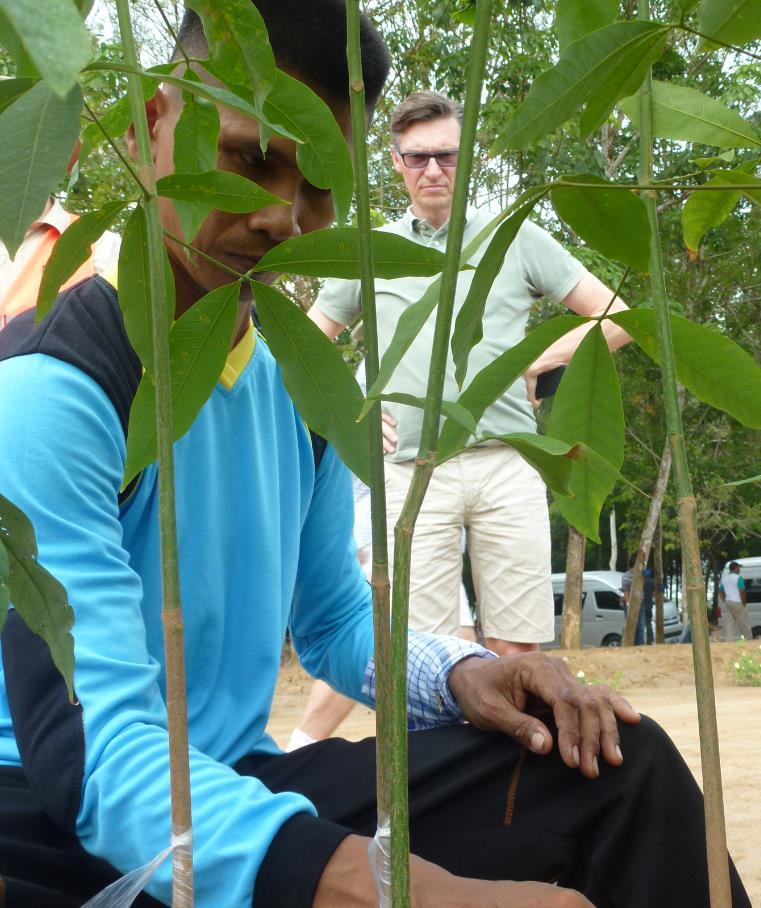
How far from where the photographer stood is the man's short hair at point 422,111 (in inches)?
138

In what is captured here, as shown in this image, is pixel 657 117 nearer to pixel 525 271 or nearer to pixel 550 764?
→ pixel 550 764

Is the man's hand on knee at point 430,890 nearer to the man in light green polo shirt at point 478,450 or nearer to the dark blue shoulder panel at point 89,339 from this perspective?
the dark blue shoulder panel at point 89,339

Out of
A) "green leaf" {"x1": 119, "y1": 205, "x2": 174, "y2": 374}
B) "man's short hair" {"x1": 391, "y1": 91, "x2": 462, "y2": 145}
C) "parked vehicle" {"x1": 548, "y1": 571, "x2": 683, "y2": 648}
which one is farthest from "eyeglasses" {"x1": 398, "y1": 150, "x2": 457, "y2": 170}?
"parked vehicle" {"x1": 548, "y1": 571, "x2": 683, "y2": 648}

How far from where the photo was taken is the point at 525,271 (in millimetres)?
3287

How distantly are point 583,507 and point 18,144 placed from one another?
0.43 meters

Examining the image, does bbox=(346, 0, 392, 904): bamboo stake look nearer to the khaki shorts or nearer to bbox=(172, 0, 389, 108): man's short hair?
bbox=(172, 0, 389, 108): man's short hair

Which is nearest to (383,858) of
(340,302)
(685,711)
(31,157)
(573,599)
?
(31,157)

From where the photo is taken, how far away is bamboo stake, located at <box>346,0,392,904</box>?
1.79 feet

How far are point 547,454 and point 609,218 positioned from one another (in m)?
0.21

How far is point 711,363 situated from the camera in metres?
0.71

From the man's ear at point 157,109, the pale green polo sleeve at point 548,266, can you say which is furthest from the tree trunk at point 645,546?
the man's ear at point 157,109

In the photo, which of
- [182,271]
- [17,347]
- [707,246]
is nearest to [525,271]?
[182,271]

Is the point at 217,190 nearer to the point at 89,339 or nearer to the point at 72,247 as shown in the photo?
the point at 72,247

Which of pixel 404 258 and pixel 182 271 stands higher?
pixel 182 271
